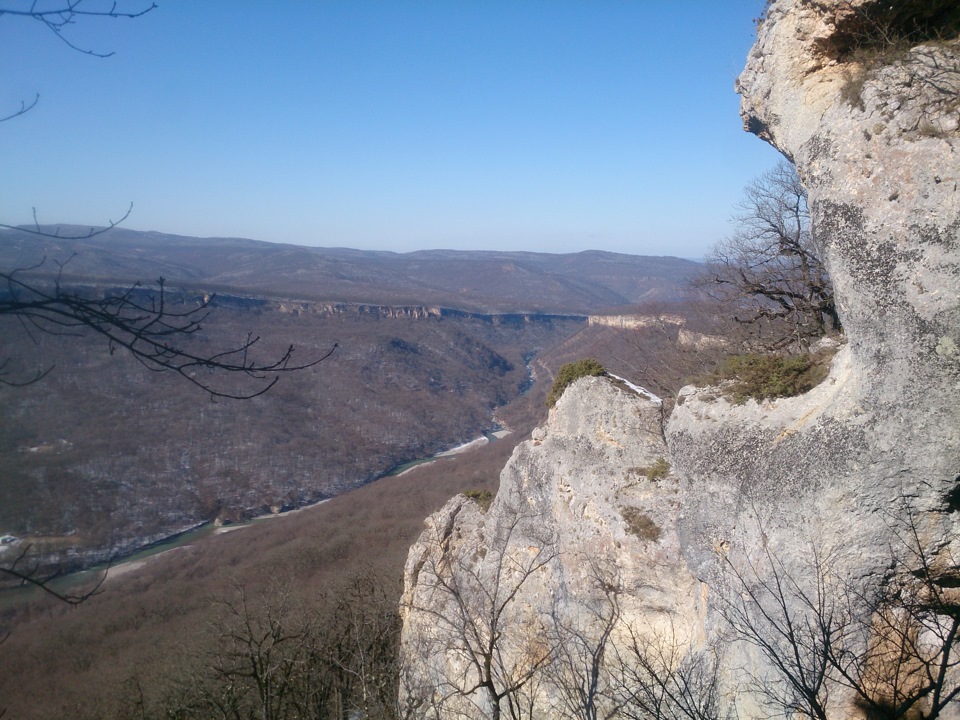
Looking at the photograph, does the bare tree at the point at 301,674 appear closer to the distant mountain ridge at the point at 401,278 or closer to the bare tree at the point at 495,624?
the bare tree at the point at 495,624

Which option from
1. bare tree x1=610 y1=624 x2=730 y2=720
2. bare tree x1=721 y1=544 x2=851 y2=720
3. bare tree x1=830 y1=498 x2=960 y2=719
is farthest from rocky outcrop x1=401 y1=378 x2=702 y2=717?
bare tree x1=830 y1=498 x2=960 y2=719

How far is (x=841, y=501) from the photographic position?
6727mm

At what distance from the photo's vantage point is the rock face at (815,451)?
6.28 metres

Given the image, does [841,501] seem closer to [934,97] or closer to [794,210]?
[934,97]

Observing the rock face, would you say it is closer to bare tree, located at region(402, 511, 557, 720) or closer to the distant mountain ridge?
bare tree, located at region(402, 511, 557, 720)

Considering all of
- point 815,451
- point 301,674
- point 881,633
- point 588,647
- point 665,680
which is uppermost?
point 815,451

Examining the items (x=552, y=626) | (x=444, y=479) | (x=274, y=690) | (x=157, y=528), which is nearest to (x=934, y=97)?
(x=552, y=626)

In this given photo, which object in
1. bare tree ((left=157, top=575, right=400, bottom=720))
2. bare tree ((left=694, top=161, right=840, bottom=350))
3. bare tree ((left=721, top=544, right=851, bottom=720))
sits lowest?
bare tree ((left=157, top=575, right=400, bottom=720))

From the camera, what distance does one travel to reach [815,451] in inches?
275

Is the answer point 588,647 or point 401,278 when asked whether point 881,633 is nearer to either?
point 588,647

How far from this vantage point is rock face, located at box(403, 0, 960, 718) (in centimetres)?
628

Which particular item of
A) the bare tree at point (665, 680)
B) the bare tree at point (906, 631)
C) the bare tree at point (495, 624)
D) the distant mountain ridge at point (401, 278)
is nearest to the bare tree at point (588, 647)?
the bare tree at point (665, 680)

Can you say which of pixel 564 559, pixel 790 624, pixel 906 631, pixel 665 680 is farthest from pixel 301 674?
pixel 906 631

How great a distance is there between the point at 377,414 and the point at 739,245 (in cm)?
6287
